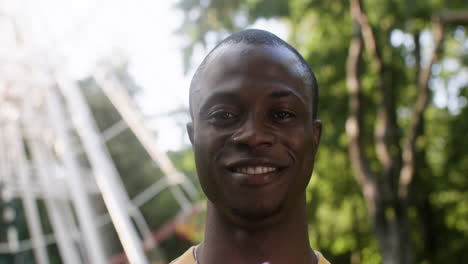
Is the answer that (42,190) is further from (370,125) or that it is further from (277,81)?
(277,81)

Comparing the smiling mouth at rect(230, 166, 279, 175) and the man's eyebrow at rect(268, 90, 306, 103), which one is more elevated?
the man's eyebrow at rect(268, 90, 306, 103)

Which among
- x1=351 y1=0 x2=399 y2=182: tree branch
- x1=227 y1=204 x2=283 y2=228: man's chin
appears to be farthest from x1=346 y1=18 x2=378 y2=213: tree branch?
x1=227 y1=204 x2=283 y2=228: man's chin

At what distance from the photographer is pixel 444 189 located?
1229 cm

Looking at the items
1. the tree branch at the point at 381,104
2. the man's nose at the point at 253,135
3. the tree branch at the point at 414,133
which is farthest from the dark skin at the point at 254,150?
the tree branch at the point at 414,133

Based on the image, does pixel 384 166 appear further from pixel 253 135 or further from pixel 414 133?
pixel 253 135

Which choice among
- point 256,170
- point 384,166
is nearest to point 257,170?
point 256,170

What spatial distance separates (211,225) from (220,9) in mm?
9159

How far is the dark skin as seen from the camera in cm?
149

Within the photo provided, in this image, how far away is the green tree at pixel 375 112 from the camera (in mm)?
8422

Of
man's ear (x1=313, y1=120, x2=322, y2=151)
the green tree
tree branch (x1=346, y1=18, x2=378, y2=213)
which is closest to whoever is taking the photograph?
man's ear (x1=313, y1=120, x2=322, y2=151)

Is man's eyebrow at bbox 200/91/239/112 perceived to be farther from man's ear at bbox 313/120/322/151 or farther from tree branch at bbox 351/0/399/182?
tree branch at bbox 351/0/399/182

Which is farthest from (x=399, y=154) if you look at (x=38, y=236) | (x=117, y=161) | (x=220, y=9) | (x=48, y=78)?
(x=117, y=161)

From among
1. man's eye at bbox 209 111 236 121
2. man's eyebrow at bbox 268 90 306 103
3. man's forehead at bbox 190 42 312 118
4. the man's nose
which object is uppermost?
man's forehead at bbox 190 42 312 118

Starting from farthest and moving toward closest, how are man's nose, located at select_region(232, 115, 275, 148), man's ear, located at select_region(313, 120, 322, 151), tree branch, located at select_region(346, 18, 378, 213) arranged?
tree branch, located at select_region(346, 18, 378, 213)
man's ear, located at select_region(313, 120, 322, 151)
man's nose, located at select_region(232, 115, 275, 148)
